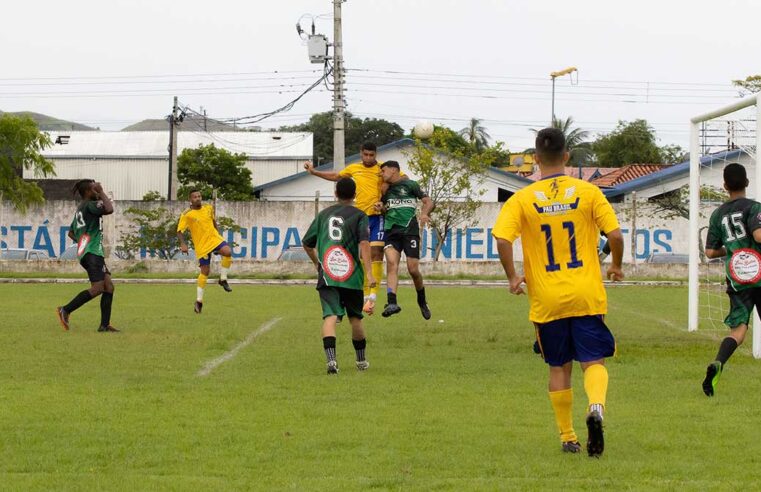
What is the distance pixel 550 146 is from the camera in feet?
23.5

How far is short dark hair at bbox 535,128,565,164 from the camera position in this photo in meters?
7.17

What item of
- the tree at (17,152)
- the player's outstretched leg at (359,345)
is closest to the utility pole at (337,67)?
the tree at (17,152)

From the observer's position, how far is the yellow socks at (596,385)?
270 inches

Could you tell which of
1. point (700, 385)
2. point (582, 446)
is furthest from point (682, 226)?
point (582, 446)

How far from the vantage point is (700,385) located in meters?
10.3

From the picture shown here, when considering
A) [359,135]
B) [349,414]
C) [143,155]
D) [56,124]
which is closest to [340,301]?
[349,414]

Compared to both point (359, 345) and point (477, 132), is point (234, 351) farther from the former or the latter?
point (477, 132)

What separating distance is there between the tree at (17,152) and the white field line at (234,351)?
27.8 meters

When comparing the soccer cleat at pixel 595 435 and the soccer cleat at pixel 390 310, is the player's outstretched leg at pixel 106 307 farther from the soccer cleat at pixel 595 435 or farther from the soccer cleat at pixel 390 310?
the soccer cleat at pixel 595 435

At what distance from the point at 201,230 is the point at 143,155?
190 feet

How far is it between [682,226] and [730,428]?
36024 millimetres

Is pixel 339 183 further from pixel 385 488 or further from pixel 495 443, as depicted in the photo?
pixel 385 488

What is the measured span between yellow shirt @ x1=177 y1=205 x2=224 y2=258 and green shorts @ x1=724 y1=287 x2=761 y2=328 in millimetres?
11624

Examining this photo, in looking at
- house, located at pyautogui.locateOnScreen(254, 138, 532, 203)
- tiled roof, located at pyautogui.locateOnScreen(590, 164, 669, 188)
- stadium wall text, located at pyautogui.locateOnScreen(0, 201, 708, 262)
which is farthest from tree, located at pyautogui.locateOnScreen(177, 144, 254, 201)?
stadium wall text, located at pyautogui.locateOnScreen(0, 201, 708, 262)
